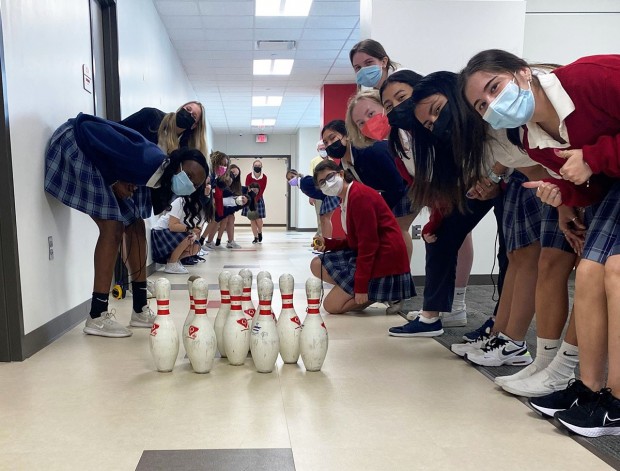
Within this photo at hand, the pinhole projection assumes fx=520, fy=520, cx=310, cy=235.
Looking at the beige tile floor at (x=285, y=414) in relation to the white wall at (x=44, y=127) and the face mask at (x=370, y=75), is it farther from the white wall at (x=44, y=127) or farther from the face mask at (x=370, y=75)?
the face mask at (x=370, y=75)

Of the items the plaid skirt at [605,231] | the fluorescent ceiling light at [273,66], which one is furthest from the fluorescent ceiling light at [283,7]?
the plaid skirt at [605,231]

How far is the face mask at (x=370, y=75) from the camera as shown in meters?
2.94

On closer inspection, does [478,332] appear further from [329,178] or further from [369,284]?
[329,178]

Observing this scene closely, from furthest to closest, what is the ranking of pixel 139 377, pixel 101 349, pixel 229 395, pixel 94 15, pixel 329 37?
pixel 329 37 < pixel 94 15 < pixel 101 349 < pixel 139 377 < pixel 229 395

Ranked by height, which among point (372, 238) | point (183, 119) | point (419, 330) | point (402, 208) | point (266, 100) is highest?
point (266, 100)

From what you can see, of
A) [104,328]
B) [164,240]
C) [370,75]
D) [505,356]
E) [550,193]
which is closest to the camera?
[550,193]

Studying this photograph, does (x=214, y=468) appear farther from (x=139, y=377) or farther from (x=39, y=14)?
(x=39, y=14)

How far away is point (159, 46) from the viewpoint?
5.46 m

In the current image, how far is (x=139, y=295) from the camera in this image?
2555mm

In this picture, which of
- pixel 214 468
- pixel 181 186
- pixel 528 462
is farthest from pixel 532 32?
pixel 214 468

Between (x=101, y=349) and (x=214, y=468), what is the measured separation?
118cm

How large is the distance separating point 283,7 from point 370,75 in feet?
9.63

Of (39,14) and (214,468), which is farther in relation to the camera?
(39,14)

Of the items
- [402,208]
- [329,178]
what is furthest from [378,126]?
[402,208]
